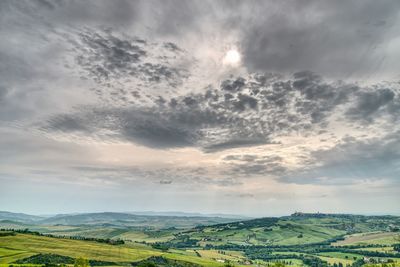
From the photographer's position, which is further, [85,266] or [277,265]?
[277,265]

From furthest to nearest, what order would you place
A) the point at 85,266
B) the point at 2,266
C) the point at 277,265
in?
the point at 2,266 → the point at 277,265 → the point at 85,266

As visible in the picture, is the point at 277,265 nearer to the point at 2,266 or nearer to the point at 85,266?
the point at 85,266

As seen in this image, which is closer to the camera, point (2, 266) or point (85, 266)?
point (85, 266)

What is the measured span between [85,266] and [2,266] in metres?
73.2

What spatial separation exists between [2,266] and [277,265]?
16902 cm

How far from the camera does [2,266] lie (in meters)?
198

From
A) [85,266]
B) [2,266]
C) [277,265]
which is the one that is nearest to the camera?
[85,266]

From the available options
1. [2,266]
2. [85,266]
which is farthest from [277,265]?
[2,266]

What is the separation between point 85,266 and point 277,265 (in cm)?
10600

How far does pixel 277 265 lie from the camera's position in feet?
599

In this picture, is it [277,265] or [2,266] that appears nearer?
[277,265]
